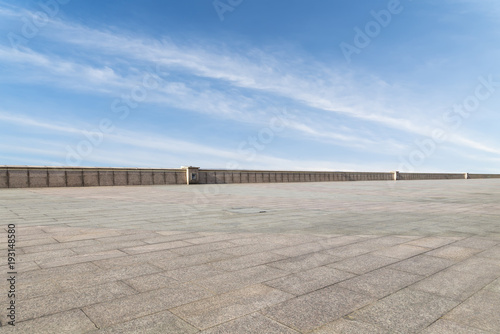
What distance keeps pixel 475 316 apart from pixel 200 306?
2.21m

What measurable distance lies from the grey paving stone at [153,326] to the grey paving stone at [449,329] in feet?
5.58

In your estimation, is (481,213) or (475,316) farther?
(481,213)

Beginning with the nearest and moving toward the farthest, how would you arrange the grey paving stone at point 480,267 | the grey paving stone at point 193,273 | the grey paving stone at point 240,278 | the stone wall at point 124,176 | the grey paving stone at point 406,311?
the grey paving stone at point 406,311, the grey paving stone at point 240,278, the grey paving stone at point 193,273, the grey paving stone at point 480,267, the stone wall at point 124,176

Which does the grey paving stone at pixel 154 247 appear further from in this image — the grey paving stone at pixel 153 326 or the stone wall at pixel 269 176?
the stone wall at pixel 269 176

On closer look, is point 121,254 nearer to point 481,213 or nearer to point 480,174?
point 481,213

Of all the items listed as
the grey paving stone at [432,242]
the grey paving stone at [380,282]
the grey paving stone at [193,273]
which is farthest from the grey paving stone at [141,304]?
the grey paving stone at [432,242]

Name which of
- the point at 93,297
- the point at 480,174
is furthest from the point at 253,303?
the point at 480,174

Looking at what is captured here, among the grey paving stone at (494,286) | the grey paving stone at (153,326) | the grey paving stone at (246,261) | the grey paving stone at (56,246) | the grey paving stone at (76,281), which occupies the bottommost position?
the grey paving stone at (494,286)

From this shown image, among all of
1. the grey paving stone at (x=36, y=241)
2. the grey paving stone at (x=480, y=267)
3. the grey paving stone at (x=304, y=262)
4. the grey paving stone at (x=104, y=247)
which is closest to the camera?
the grey paving stone at (x=480, y=267)

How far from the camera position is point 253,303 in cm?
284

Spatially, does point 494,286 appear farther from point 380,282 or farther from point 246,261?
point 246,261

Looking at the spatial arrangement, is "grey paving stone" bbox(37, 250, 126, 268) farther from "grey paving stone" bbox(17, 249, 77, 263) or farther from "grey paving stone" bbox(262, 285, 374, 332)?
"grey paving stone" bbox(262, 285, 374, 332)

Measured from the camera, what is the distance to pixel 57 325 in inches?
96.8

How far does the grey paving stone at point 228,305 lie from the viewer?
2.56 m
